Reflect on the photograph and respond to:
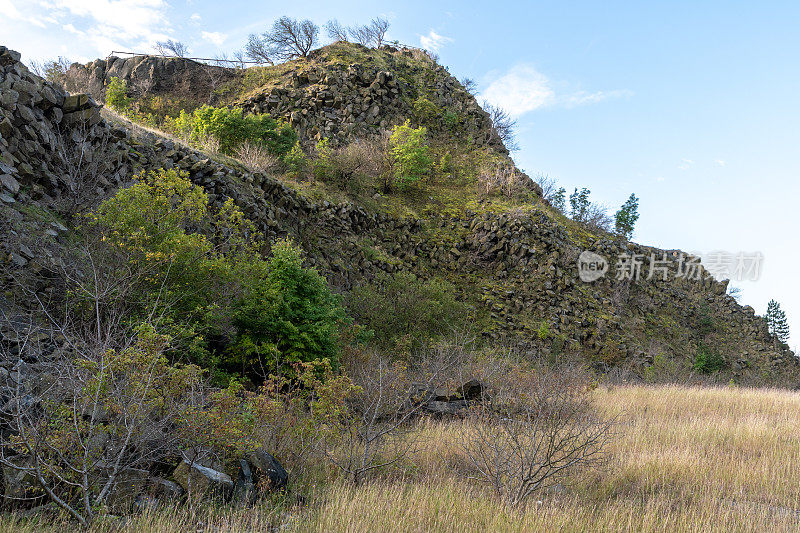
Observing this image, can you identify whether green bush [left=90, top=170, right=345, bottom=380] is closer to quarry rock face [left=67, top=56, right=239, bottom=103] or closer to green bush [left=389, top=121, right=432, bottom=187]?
green bush [left=389, top=121, right=432, bottom=187]

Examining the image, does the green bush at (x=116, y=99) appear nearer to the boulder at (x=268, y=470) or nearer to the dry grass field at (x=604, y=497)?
the boulder at (x=268, y=470)

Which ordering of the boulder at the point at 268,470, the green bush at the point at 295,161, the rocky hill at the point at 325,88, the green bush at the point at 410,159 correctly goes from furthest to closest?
the rocky hill at the point at 325,88 < the green bush at the point at 410,159 < the green bush at the point at 295,161 < the boulder at the point at 268,470

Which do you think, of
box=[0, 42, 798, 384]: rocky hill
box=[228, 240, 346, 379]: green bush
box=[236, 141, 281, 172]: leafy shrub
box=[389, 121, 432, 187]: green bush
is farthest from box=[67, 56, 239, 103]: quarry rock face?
box=[228, 240, 346, 379]: green bush

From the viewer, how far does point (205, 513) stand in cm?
546

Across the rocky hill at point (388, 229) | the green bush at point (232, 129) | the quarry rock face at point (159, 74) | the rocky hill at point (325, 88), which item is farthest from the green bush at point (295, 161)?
the quarry rock face at point (159, 74)

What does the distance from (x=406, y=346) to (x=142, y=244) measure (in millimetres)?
11900

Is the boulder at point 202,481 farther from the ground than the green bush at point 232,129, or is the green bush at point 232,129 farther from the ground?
the green bush at point 232,129

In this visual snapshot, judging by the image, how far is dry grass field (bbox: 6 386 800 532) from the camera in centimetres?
531

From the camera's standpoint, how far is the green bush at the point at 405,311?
67.7ft

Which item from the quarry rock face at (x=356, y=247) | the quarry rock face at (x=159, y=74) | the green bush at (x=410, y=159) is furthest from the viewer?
the quarry rock face at (x=159, y=74)

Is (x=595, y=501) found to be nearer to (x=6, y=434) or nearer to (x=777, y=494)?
(x=777, y=494)

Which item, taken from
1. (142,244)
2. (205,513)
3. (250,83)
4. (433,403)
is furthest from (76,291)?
(250,83)

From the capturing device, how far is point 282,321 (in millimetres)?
12812

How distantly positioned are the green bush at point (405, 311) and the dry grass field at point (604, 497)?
9564mm
